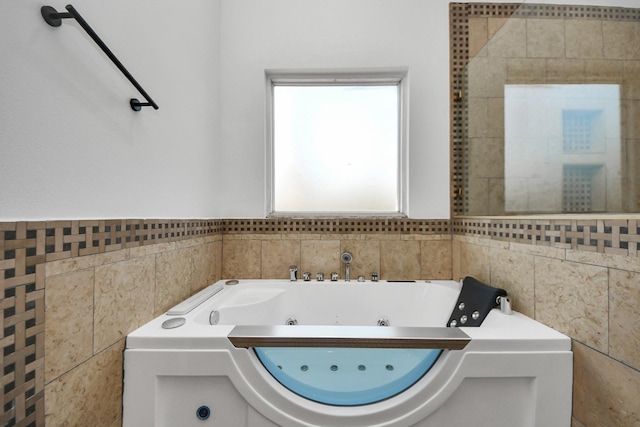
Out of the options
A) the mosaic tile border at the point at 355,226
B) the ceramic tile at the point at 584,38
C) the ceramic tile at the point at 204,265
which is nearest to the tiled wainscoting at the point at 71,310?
the ceramic tile at the point at 204,265

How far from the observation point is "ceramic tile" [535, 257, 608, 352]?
827mm

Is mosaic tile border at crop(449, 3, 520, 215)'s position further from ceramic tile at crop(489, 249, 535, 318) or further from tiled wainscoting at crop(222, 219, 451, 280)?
ceramic tile at crop(489, 249, 535, 318)

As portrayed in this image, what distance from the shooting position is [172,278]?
1207mm

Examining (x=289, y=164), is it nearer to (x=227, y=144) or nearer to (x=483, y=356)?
(x=227, y=144)

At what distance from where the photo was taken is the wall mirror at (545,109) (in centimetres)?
113

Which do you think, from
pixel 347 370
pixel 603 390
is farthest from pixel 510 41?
pixel 347 370

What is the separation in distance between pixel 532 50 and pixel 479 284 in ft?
4.13

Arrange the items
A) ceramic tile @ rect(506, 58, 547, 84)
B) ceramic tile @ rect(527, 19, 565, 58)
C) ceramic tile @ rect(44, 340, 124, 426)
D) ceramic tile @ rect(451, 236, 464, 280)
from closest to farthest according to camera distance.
Answer: ceramic tile @ rect(44, 340, 124, 426) → ceramic tile @ rect(527, 19, 565, 58) → ceramic tile @ rect(506, 58, 547, 84) → ceramic tile @ rect(451, 236, 464, 280)

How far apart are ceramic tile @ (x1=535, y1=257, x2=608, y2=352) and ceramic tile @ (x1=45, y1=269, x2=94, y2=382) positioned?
1.53m

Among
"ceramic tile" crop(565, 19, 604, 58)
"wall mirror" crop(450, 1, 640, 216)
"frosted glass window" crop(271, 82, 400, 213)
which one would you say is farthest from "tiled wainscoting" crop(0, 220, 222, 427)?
"ceramic tile" crop(565, 19, 604, 58)

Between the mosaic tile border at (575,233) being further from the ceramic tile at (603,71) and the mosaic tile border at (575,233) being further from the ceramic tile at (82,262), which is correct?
the ceramic tile at (82,262)

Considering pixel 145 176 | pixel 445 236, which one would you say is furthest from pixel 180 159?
pixel 445 236

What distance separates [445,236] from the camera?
5.84 ft

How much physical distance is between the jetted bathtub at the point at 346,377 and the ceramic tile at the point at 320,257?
33.1 inches
